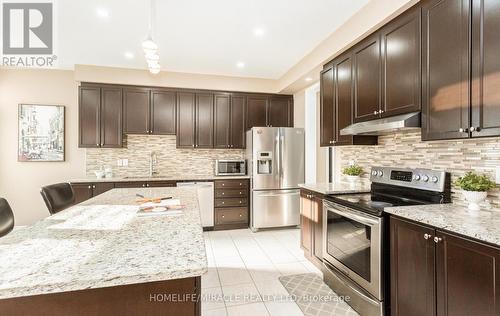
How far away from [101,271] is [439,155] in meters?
2.46

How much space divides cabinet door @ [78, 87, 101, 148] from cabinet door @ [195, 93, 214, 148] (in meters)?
1.64

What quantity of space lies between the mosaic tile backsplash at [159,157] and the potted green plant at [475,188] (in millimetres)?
3557

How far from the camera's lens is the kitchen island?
809mm

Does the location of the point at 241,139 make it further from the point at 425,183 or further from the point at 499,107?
the point at 499,107

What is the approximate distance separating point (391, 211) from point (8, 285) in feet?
6.57

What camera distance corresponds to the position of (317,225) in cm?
274

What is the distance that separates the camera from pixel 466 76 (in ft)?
5.20

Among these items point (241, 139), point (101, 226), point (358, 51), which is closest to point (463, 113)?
point (358, 51)

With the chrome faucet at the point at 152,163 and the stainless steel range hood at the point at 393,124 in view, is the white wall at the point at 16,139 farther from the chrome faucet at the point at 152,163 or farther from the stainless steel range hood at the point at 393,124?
the stainless steel range hood at the point at 393,124

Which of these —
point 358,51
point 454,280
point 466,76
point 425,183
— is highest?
point 358,51

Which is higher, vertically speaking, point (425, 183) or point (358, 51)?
point (358, 51)

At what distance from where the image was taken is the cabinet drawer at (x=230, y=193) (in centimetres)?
431

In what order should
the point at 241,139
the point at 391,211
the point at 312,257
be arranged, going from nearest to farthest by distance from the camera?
the point at 391,211 < the point at 312,257 < the point at 241,139

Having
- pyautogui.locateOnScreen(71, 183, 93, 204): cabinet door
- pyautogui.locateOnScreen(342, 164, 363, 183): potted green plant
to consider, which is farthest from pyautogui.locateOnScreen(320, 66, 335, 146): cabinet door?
pyautogui.locateOnScreen(71, 183, 93, 204): cabinet door
